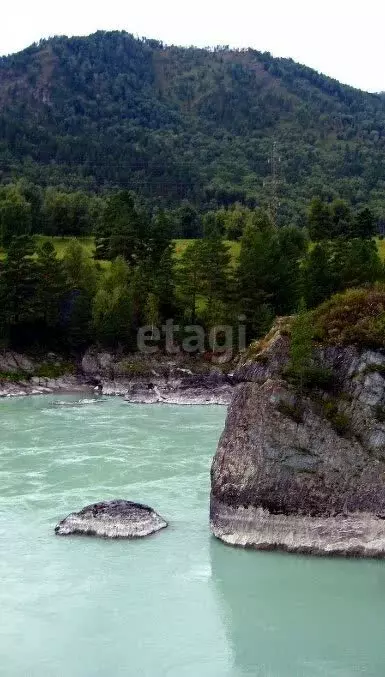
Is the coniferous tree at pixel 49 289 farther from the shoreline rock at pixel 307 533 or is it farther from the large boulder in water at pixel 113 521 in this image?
the shoreline rock at pixel 307 533

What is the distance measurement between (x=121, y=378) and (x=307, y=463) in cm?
3450

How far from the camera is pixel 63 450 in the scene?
3675 centimetres

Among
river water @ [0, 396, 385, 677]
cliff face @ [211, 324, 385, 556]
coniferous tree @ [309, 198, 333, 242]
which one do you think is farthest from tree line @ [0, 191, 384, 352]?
cliff face @ [211, 324, 385, 556]

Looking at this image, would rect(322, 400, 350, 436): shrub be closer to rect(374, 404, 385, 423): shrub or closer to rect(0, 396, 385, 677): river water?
rect(374, 404, 385, 423): shrub

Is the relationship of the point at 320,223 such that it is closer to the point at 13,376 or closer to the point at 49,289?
the point at 49,289

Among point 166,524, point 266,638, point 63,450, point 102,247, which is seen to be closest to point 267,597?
point 266,638

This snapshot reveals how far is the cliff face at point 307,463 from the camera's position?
2266cm

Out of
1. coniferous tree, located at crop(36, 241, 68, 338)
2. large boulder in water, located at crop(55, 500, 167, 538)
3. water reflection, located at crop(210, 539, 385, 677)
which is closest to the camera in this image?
water reflection, located at crop(210, 539, 385, 677)

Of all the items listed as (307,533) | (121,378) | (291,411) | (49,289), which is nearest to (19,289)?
(49,289)

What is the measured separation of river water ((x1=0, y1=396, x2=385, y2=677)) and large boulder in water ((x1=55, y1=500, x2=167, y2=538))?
1.55ft

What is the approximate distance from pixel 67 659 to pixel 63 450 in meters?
19.8

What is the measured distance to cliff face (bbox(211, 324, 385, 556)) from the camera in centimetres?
2266

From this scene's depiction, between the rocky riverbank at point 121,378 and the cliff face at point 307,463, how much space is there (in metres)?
27.7

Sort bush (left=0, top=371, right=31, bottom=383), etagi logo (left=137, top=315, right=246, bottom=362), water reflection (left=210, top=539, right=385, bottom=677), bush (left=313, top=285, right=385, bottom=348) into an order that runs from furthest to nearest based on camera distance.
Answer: etagi logo (left=137, top=315, right=246, bottom=362)
bush (left=0, top=371, right=31, bottom=383)
bush (left=313, top=285, right=385, bottom=348)
water reflection (left=210, top=539, right=385, bottom=677)
